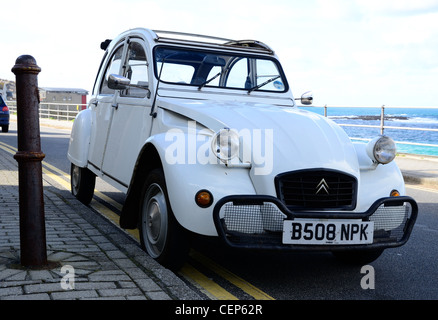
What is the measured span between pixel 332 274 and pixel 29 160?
8.02 ft

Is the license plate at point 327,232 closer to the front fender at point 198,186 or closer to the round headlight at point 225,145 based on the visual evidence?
the front fender at point 198,186

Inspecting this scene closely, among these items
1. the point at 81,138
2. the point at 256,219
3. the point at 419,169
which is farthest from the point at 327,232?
the point at 419,169

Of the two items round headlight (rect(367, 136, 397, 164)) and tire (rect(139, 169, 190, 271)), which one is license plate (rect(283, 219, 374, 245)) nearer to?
round headlight (rect(367, 136, 397, 164))

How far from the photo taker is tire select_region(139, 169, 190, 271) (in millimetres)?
4051

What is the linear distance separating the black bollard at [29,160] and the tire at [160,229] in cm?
84

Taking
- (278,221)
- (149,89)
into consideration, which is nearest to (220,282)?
(278,221)

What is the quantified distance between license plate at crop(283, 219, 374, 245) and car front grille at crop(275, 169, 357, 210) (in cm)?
15

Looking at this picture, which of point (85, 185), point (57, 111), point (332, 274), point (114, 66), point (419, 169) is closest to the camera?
point (332, 274)

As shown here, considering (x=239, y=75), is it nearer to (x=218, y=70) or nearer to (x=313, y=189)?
(x=218, y=70)

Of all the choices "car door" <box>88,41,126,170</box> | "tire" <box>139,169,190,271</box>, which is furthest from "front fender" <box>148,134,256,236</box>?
"car door" <box>88,41,126,170</box>

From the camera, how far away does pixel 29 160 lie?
3869 millimetres

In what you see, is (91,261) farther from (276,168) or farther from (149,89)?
(149,89)

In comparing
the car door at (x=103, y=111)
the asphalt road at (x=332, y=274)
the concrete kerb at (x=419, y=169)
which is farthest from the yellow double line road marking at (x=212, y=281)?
the concrete kerb at (x=419, y=169)

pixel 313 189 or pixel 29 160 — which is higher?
pixel 29 160
